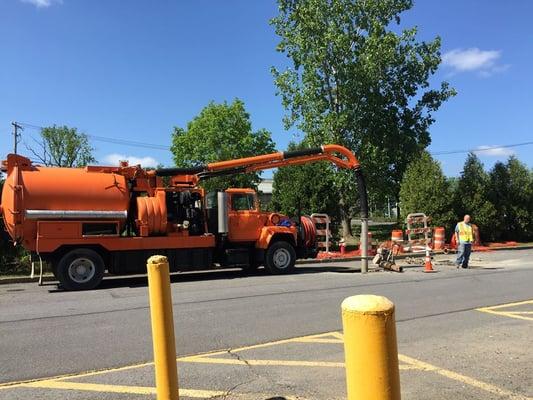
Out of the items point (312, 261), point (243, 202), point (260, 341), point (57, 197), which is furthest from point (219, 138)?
point (260, 341)

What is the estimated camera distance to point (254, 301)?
1053 cm

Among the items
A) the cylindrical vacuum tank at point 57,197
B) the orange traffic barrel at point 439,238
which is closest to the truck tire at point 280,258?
the cylindrical vacuum tank at point 57,197

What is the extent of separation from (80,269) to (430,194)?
60.5ft

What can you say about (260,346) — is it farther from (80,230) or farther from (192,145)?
(192,145)

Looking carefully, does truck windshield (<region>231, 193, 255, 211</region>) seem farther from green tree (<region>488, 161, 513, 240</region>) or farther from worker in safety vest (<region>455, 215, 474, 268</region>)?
green tree (<region>488, 161, 513, 240</region>)

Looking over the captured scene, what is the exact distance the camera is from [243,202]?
53.3ft

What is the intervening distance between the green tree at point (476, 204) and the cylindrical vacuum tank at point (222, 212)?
15.8m

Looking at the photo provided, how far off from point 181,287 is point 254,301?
3.06 meters

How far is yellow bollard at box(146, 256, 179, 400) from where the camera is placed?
3814 mm

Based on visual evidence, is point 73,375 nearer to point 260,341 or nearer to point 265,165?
point 260,341

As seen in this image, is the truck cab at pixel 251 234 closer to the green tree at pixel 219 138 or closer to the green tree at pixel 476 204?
the green tree at pixel 476 204

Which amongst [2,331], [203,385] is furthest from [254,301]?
[203,385]

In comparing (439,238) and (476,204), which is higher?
(476,204)

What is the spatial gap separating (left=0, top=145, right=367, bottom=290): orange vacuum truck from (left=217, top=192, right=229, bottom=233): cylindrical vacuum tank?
0.03m
